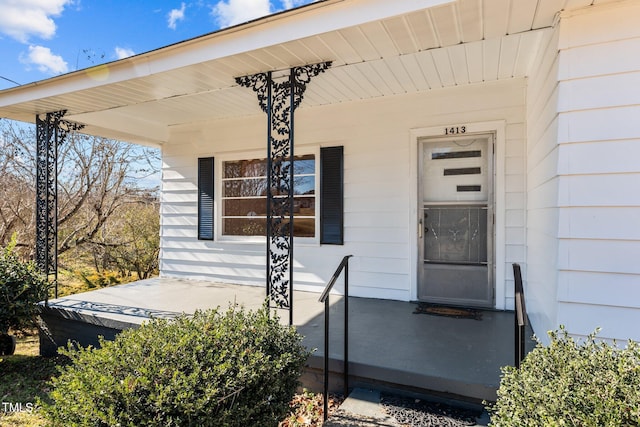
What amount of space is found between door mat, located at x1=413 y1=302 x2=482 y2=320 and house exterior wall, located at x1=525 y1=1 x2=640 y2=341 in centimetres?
170

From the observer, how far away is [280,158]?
323 centimetres

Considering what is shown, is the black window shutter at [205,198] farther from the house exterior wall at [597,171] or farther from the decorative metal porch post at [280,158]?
the house exterior wall at [597,171]

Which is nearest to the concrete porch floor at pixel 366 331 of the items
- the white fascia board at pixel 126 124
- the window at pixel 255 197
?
the window at pixel 255 197

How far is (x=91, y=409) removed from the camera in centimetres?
156

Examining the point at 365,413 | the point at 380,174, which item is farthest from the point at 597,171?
the point at 380,174

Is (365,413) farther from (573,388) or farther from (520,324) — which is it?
(573,388)

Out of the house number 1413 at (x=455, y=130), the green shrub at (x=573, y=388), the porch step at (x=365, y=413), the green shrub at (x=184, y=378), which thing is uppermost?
the house number 1413 at (x=455, y=130)

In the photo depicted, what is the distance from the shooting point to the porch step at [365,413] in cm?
225

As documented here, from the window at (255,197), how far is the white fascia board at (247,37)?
233 centimetres

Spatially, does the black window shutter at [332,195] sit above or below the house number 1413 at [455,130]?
below

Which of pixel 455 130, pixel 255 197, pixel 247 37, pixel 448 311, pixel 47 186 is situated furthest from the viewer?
pixel 255 197

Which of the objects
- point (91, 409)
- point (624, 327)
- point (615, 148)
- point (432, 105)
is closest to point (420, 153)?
point (432, 105)

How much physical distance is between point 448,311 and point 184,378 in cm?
322

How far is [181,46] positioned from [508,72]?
327cm
